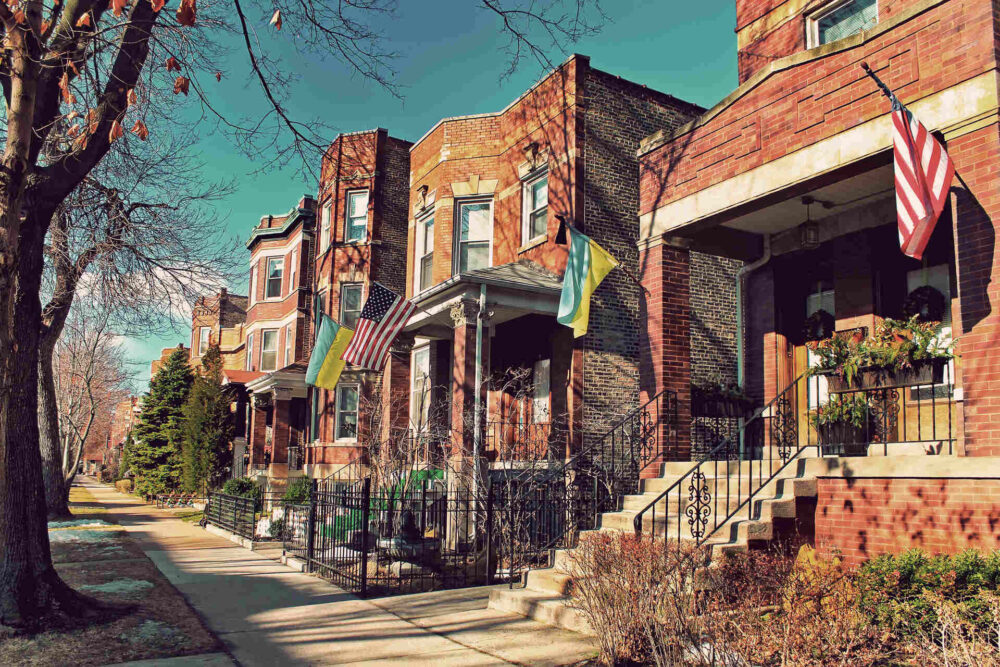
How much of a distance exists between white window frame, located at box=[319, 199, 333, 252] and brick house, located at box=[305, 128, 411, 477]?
0.26 m

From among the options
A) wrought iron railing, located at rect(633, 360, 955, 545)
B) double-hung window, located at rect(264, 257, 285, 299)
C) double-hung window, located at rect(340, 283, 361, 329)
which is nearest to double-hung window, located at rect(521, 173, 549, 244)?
→ wrought iron railing, located at rect(633, 360, 955, 545)

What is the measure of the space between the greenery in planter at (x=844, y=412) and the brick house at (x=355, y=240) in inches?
656

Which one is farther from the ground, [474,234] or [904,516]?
[474,234]

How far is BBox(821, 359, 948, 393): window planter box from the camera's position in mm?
8016

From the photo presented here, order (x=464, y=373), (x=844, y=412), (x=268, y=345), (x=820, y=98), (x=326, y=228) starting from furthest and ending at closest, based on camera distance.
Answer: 1. (x=268, y=345)
2. (x=326, y=228)
3. (x=464, y=373)
4. (x=820, y=98)
5. (x=844, y=412)

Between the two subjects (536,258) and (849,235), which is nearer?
(849,235)

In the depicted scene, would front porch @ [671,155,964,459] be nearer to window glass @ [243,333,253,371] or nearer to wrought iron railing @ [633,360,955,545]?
wrought iron railing @ [633,360,955,545]

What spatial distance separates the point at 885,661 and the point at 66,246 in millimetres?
16675

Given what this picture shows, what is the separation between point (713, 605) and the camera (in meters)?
5.61

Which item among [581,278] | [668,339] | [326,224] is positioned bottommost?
[668,339]

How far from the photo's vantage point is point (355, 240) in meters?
24.6

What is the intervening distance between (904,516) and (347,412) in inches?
737

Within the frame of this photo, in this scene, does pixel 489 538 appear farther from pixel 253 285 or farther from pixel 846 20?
pixel 253 285

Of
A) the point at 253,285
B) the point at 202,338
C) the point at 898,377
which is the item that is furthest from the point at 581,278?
the point at 202,338
